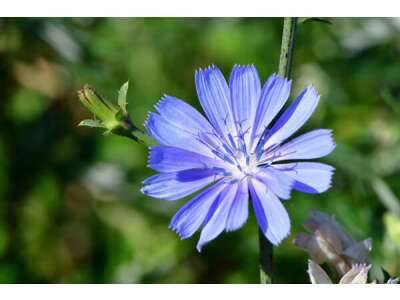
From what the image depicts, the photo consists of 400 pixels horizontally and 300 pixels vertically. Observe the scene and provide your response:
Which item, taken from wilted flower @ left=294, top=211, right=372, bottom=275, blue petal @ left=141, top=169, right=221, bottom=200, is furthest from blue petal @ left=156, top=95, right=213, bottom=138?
wilted flower @ left=294, top=211, right=372, bottom=275

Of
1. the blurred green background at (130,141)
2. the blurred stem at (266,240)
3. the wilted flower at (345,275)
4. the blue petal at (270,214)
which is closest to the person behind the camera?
the blue petal at (270,214)

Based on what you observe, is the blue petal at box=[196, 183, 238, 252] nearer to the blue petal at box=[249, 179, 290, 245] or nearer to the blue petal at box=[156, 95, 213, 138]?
the blue petal at box=[249, 179, 290, 245]

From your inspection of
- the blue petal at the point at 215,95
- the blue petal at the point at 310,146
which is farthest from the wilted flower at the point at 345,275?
the blue petal at the point at 215,95

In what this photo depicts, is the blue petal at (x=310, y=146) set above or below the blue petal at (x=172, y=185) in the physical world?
above

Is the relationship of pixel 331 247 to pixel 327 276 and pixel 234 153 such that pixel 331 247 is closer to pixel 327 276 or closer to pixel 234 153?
pixel 327 276

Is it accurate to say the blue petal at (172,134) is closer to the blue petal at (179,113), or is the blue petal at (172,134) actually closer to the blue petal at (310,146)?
the blue petal at (179,113)

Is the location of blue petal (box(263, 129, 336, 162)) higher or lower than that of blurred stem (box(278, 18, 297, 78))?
lower

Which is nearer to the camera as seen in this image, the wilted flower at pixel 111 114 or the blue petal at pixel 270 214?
the blue petal at pixel 270 214
